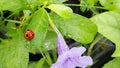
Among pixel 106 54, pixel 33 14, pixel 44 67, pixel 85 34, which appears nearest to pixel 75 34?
pixel 85 34

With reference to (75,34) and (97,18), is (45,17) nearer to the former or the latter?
(75,34)

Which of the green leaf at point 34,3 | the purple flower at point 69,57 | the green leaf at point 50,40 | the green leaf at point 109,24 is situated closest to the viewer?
the purple flower at point 69,57

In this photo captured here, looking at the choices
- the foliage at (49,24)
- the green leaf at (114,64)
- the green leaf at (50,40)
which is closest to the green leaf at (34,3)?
the foliage at (49,24)

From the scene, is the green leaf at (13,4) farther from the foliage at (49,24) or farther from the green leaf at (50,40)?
the green leaf at (50,40)

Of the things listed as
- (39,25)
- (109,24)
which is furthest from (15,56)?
(109,24)

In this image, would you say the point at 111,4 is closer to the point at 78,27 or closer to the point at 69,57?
the point at 78,27

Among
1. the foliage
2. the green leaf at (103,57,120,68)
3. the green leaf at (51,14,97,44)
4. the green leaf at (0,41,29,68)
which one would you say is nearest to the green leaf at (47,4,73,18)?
the foliage
